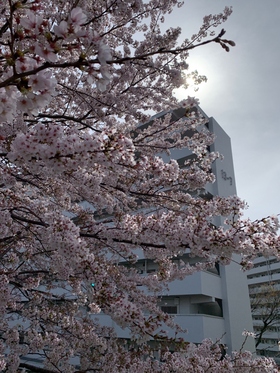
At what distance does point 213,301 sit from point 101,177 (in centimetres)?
1325

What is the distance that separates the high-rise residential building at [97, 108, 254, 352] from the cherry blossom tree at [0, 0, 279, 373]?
23.3 ft

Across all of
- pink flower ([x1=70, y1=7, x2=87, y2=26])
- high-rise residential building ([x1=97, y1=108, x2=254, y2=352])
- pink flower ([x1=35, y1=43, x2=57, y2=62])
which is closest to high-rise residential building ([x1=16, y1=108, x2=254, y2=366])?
high-rise residential building ([x1=97, y1=108, x2=254, y2=352])

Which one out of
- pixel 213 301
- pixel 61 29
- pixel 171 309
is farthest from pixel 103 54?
pixel 171 309

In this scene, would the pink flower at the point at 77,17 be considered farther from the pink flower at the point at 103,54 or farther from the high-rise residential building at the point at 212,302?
the high-rise residential building at the point at 212,302

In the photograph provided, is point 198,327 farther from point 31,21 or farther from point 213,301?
point 31,21

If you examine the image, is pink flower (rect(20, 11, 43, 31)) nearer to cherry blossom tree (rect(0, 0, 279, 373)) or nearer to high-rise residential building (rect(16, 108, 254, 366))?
cherry blossom tree (rect(0, 0, 279, 373))

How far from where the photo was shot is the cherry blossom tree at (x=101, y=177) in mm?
1450

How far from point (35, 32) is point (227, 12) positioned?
15.8ft

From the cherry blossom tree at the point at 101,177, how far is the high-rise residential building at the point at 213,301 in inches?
280

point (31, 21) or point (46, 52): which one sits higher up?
point (31, 21)

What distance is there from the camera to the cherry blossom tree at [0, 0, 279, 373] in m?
1.45

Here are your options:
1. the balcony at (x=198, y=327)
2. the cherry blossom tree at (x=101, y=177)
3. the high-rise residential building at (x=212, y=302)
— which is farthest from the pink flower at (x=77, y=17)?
the balcony at (x=198, y=327)

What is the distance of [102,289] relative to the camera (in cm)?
273

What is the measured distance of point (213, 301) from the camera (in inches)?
562
